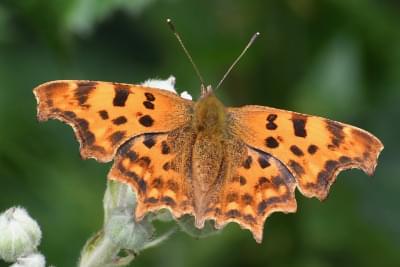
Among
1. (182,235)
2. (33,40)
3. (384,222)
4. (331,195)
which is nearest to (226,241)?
(182,235)

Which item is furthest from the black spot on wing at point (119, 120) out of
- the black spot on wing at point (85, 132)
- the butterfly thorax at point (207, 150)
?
the butterfly thorax at point (207, 150)

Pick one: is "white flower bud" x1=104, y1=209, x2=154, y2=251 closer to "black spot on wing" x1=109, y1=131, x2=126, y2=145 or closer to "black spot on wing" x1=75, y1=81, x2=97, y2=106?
"black spot on wing" x1=109, y1=131, x2=126, y2=145

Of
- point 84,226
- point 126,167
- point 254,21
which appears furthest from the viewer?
point 254,21

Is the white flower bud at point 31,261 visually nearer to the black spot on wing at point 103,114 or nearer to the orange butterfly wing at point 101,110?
the orange butterfly wing at point 101,110

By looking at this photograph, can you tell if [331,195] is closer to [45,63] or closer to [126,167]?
[45,63]

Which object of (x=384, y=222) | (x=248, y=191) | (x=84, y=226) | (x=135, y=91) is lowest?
(x=384, y=222)

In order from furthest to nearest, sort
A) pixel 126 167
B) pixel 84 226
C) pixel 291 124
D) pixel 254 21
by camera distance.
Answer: pixel 254 21 → pixel 84 226 → pixel 291 124 → pixel 126 167

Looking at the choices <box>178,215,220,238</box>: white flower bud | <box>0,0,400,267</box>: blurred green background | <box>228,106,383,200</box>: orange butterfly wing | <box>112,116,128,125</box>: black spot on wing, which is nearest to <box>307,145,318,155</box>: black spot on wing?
<box>228,106,383,200</box>: orange butterfly wing
